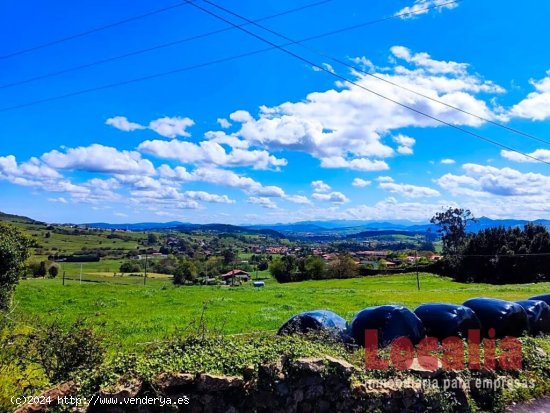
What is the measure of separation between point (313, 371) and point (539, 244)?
6092cm

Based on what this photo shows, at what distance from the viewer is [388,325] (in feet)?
35.4

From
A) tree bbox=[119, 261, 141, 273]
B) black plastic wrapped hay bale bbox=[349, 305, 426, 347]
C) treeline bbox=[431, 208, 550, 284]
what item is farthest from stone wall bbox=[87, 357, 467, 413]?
tree bbox=[119, 261, 141, 273]

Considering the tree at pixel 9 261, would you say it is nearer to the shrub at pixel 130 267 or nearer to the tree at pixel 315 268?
the tree at pixel 315 268

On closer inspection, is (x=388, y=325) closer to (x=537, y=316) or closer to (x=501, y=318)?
(x=501, y=318)

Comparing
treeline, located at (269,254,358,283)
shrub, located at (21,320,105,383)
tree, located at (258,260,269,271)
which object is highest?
shrub, located at (21,320,105,383)

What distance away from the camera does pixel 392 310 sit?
36.4ft

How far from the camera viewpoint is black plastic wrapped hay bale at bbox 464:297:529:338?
12.4 metres

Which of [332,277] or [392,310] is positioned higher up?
[392,310]

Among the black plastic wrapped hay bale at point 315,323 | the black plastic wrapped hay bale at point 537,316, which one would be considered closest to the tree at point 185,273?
the black plastic wrapped hay bale at point 537,316

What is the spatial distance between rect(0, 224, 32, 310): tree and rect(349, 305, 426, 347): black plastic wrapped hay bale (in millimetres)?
13502

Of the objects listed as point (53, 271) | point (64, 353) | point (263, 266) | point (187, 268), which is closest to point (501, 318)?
point (64, 353)

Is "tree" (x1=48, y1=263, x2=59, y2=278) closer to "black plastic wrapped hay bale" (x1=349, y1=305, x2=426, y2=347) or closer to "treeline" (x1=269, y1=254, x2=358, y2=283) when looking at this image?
"treeline" (x1=269, y1=254, x2=358, y2=283)

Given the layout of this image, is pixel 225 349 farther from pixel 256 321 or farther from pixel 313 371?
pixel 256 321

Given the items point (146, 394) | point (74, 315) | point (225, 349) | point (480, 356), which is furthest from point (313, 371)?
point (74, 315)
